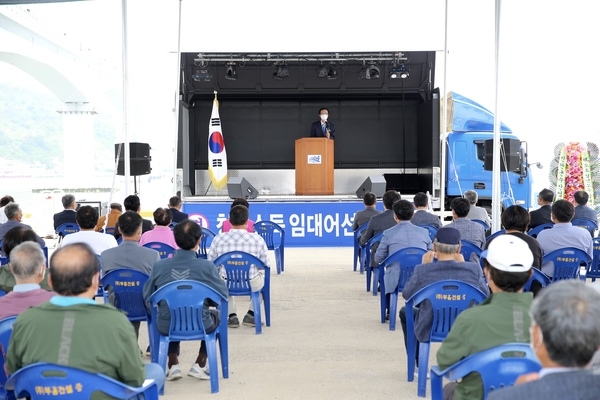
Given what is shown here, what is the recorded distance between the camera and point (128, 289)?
15.0ft

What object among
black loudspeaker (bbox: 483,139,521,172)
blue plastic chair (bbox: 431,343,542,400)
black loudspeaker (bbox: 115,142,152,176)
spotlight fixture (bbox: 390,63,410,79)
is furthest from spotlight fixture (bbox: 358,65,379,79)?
blue plastic chair (bbox: 431,343,542,400)

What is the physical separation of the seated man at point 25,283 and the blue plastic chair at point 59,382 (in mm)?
824

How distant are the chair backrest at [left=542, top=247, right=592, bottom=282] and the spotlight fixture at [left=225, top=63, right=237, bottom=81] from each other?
10092 mm

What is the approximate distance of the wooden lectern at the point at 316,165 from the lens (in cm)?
1359

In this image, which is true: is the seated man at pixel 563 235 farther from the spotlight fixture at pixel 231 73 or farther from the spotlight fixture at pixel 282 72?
the spotlight fixture at pixel 231 73

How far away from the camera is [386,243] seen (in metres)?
6.04

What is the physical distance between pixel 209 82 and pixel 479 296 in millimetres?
11864

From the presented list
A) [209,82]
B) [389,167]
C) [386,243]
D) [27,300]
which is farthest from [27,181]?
[27,300]

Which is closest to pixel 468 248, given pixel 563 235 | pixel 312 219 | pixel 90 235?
pixel 563 235

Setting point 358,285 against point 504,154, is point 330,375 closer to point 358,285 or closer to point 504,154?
point 358,285

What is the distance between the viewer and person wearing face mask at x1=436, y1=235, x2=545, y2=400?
2.67 m

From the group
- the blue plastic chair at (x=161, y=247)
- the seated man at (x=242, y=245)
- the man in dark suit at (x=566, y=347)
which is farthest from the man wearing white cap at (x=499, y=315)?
the blue plastic chair at (x=161, y=247)

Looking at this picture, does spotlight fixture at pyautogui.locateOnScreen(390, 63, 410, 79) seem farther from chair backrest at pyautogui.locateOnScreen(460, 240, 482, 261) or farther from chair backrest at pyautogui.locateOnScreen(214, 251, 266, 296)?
chair backrest at pyautogui.locateOnScreen(214, 251, 266, 296)

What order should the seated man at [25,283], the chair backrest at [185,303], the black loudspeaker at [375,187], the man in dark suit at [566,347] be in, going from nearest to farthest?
1. the man in dark suit at [566,347]
2. the seated man at [25,283]
3. the chair backrest at [185,303]
4. the black loudspeaker at [375,187]
